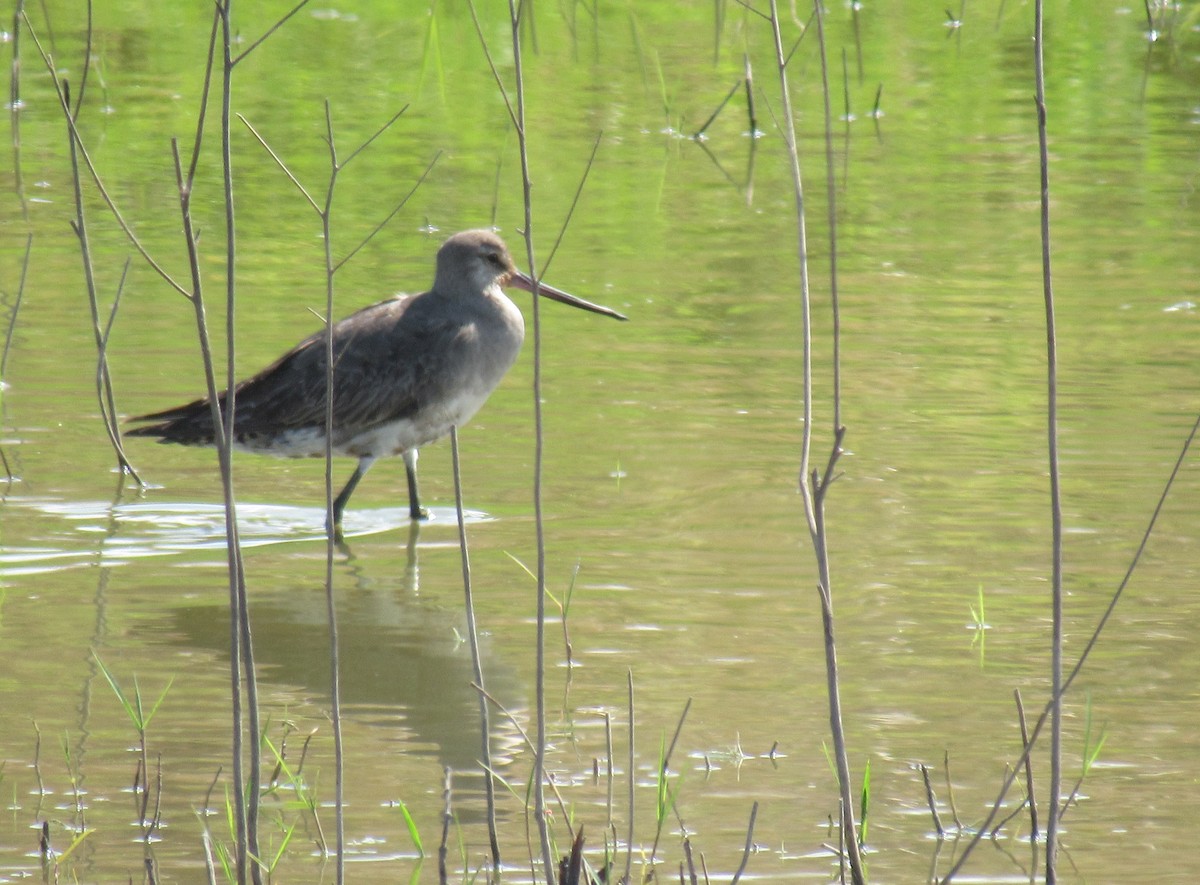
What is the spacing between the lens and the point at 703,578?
571 centimetres

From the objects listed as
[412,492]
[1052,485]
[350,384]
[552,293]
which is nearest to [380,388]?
[350,384]

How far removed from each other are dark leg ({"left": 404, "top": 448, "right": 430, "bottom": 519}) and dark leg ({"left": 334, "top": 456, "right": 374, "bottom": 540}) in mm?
160

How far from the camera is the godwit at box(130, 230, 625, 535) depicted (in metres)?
6.50

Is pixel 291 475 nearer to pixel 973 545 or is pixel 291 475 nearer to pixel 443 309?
pixel 443 309

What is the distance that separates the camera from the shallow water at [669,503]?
4.30 m

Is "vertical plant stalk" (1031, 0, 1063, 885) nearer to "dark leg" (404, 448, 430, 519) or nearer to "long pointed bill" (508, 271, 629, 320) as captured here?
"dark leg" (404, 448, 430, 519)

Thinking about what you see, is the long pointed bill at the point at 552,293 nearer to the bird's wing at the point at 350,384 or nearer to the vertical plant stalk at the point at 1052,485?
the bird's wing at the point at 350,384

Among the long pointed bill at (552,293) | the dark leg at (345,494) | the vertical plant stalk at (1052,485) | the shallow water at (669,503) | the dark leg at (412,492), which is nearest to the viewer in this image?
the vertical plant stalk at (1052,485)

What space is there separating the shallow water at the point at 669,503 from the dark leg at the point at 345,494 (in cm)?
7

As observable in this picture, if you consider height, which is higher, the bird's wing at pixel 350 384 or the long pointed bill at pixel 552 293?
the long pointed bill at pixel 552 293

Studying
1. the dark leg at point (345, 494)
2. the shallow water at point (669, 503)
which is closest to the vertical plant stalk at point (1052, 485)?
the shallow water at point (669, 503)

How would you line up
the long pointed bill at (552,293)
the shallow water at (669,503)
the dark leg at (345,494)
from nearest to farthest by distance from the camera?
the shallow water at (669,503) → the dark leg at (345,494) → the long pointed bill at (552,293)

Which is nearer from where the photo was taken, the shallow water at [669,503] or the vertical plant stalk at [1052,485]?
the vertical plant stalk at [1052,485]

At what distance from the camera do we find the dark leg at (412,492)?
254 inches
